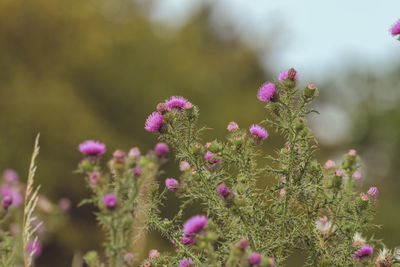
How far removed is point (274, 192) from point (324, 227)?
0.39 meters

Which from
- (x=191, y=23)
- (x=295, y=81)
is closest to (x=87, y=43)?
(x=191, y=23)

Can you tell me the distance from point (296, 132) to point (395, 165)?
24.9 meters

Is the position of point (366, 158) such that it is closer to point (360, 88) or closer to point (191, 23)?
point (360, 88)

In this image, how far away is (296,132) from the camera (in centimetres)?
181

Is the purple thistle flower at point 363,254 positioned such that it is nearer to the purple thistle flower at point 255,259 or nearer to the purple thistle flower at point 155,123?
the purple thistle flower at point 255,259

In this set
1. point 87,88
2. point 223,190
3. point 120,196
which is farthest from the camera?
point 87,88

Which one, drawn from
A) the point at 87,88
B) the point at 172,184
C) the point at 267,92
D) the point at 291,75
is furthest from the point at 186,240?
the point at 87,88

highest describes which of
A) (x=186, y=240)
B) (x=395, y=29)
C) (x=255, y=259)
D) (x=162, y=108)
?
(x=395, y=29)

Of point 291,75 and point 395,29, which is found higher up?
point 395,29

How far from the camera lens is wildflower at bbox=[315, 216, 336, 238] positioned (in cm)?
201

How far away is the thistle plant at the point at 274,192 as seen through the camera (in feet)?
5.70

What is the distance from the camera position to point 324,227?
2.10 m

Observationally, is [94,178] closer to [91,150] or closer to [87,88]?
[91,150]

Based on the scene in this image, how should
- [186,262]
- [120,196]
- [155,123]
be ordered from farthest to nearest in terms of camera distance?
[155,123]
[186,262]
[120,196]
